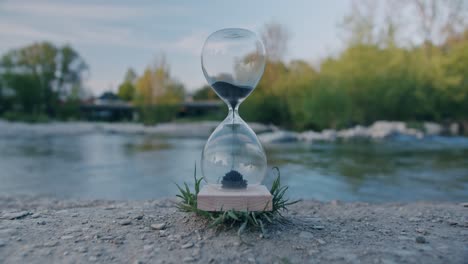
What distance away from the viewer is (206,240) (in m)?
2.48

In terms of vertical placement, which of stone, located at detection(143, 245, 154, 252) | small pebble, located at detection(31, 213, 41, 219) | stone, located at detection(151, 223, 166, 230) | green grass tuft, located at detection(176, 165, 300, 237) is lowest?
small pebble, located at detection(31, 213, 41, 219)

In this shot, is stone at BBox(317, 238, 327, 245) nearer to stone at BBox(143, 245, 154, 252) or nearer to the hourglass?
the hourglass

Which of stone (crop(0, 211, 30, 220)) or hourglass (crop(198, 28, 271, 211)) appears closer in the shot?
hourglass (crop(198, 28, 271, 211))

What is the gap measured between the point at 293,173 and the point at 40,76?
115ft

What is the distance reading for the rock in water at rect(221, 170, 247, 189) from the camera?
269 cm

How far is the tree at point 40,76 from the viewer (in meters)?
33.8

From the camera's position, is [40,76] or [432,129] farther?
[40,76]

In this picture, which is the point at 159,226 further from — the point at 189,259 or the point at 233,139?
the point at 233,139

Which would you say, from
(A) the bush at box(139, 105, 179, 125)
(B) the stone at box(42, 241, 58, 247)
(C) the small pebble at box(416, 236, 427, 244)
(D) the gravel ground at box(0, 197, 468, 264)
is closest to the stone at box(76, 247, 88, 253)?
(D) the gravel ground at box(0, 197, 468, 264)

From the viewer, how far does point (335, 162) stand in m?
10.1

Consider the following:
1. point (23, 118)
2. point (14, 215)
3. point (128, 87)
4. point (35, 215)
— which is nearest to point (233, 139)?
point (35, 215)

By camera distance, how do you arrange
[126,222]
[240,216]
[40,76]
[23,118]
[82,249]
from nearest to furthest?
[82,249]
[240,216]
[126,222]
[23,118]
[40,76]

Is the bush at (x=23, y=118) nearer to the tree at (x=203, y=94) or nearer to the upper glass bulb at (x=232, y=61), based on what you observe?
the tree at (x=203, y=94)

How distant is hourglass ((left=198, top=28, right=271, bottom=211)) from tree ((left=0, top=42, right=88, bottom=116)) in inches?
1414
